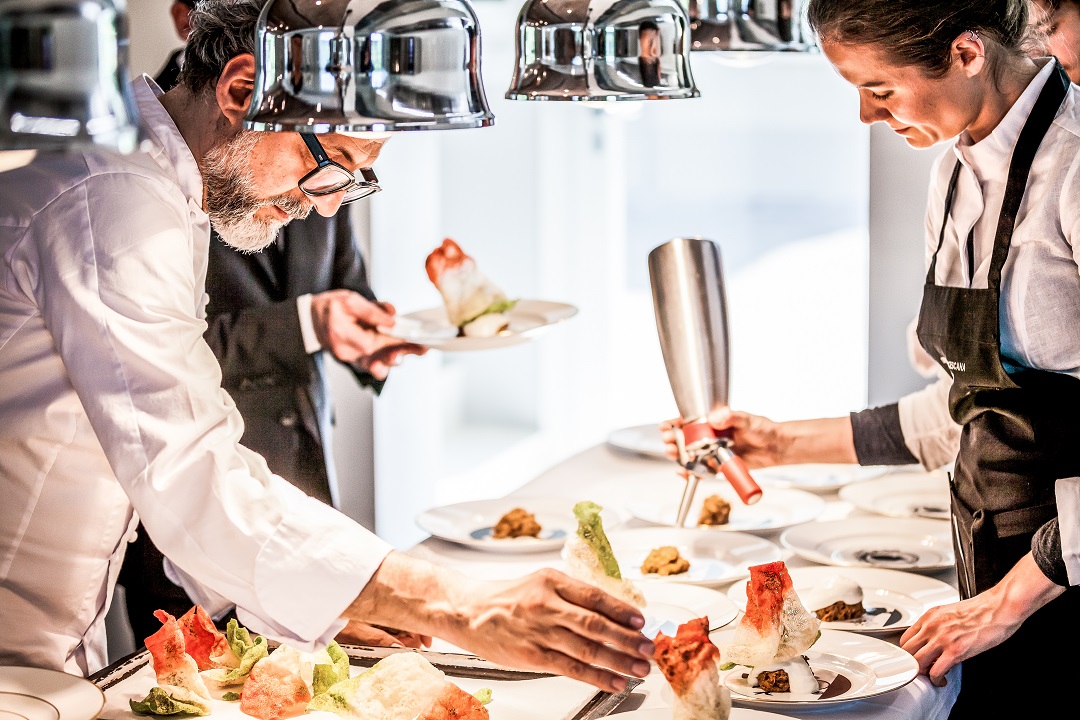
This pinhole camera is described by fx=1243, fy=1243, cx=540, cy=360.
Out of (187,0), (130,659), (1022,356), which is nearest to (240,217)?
(130,659)

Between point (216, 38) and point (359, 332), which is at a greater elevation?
point (216, 38)

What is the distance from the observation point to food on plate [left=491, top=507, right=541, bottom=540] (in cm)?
230

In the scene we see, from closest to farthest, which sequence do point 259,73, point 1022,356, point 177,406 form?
point 259,73 < point 177,406 < point 1022,356

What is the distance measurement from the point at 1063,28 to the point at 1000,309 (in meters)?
0.68

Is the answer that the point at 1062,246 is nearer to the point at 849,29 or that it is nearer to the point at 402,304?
the point at 849,29

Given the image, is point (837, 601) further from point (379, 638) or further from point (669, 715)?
point (379, 638)

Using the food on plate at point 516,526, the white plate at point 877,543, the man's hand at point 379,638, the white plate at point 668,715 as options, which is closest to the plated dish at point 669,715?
the white plate at point 668,715

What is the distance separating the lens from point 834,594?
6.21ft

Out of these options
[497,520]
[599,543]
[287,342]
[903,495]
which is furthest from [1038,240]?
[287,342]

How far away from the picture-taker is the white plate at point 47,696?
1.36 meters

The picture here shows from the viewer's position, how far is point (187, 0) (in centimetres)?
325

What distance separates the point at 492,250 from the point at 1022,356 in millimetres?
5404

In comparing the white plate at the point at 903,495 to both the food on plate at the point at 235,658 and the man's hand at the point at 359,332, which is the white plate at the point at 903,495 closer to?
the man's hand at the point at 359,332

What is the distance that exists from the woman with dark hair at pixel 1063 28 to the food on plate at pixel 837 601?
1.01 meters
